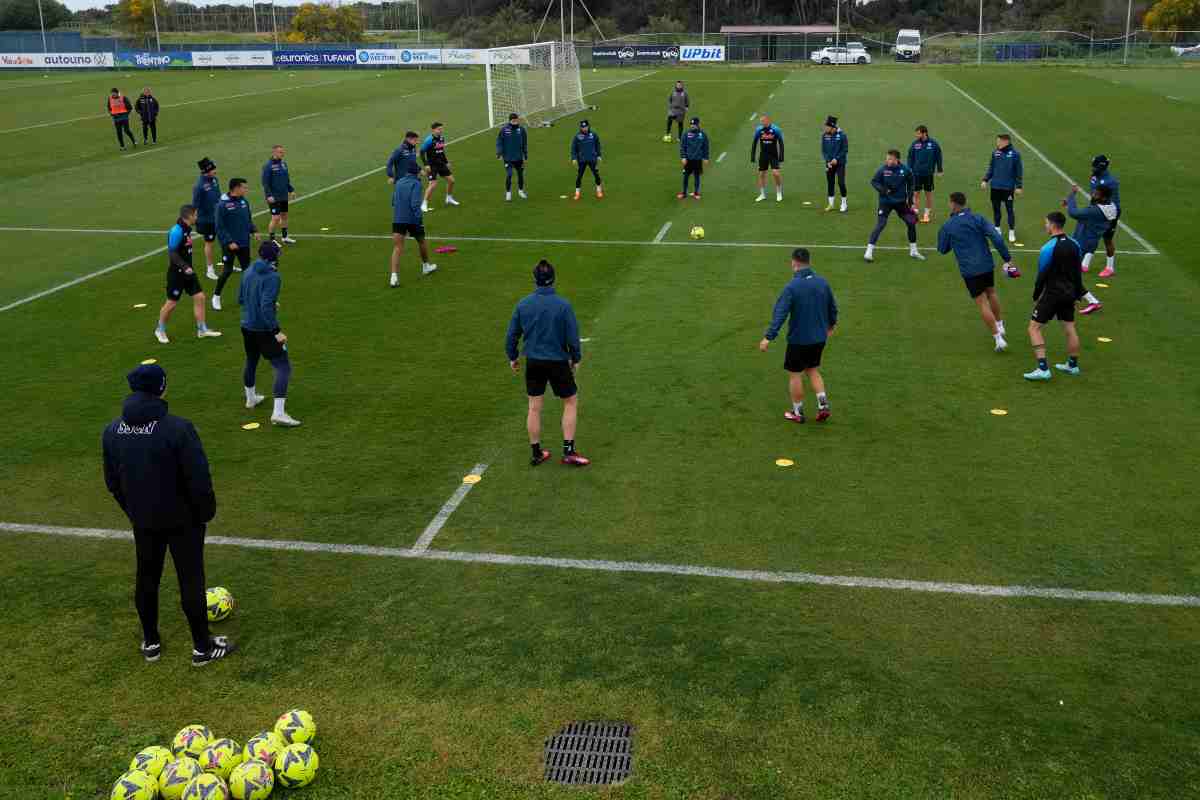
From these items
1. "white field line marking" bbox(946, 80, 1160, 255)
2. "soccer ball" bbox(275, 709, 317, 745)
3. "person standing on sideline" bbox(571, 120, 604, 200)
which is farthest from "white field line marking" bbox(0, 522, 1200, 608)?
"person standing on sideline" bbox(571, 120, 604, 200)

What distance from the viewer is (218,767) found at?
6117mm

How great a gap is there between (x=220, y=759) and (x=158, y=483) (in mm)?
1860

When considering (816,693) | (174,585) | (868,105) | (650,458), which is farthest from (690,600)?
(868,105)

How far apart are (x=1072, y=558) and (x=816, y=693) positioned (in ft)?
9.96

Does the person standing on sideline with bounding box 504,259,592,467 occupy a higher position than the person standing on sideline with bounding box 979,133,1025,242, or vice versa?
the person standing on sideline with bounding box 979,133,1025,242

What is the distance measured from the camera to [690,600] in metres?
8.11

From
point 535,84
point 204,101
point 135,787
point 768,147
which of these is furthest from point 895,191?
point 204,101

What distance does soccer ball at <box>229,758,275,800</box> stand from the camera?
5988 millimetres

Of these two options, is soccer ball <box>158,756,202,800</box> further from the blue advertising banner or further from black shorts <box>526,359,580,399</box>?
the blue advertising banner

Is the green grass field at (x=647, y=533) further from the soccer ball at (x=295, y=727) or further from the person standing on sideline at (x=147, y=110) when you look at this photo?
the person standing on sideline at (x=147, y=110)

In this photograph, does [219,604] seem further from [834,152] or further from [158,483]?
[834,152]

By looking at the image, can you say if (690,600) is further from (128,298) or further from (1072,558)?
(128,298)

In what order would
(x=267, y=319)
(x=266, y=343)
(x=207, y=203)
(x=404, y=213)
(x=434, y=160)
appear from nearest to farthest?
(x=267, y=319), (x=266, y=343), (x=207, y=203), (x=404, y=213), (x=434, y=160)

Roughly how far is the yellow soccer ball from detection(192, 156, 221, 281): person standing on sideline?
1229cm
